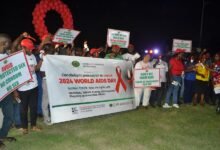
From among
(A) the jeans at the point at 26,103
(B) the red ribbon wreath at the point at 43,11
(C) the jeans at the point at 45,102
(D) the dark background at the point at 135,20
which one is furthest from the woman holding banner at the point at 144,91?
(D) the dark background at the point at 135,20

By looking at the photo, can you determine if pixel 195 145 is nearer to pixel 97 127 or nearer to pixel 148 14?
pixel 97 127

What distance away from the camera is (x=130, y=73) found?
31.6 feet

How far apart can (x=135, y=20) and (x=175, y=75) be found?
12.5 m

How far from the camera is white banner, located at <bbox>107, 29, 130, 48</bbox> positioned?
10516 millimetres

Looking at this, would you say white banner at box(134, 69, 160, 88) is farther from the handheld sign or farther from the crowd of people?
the handheld sign

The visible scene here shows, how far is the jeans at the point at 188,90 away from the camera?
11.4 m

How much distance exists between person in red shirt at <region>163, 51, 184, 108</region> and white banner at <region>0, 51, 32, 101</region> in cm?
556

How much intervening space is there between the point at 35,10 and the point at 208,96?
774cm

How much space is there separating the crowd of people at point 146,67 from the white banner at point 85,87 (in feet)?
1.15

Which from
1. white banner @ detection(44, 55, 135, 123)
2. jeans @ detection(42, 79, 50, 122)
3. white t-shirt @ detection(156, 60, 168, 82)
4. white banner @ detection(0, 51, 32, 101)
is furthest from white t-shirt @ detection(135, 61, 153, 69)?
white banner @ detection(0, 51, 32, 101)

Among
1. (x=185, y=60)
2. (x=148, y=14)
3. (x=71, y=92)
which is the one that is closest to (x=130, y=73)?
(x=71, y=92)

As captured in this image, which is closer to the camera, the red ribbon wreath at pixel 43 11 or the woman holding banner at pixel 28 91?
the woman holding banner at pixel 28 91

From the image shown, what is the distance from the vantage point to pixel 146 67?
9789 millimetres

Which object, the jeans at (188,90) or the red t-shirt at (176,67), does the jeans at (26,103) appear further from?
the jeans at (188,90)
